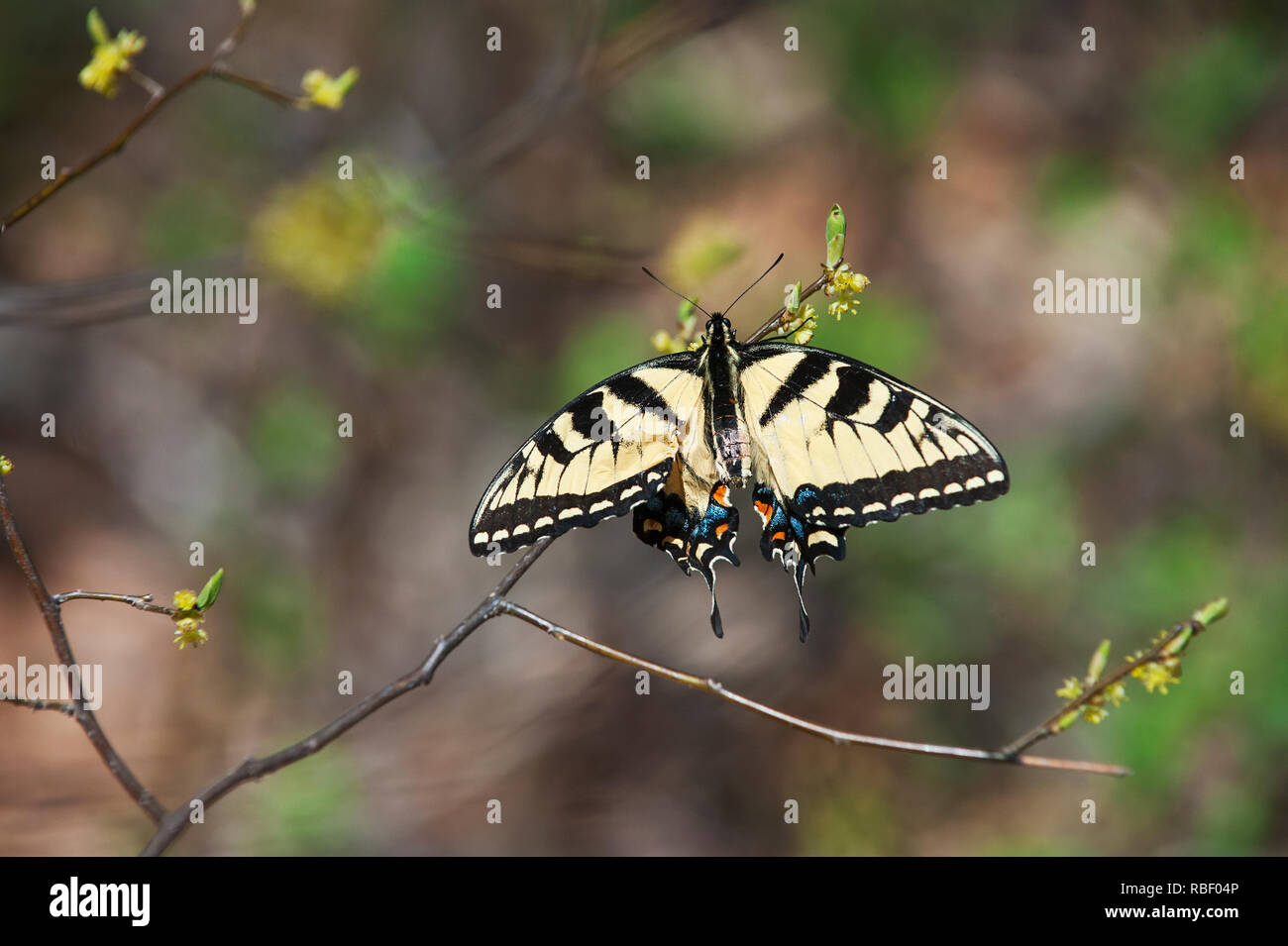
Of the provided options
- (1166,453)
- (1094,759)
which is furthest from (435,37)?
(1094,759)

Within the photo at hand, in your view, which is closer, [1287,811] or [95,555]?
[1287,811]

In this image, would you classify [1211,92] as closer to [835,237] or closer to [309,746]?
[835,237]

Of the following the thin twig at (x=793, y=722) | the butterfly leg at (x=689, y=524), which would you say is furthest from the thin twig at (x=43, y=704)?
the butterfly leg at (x=689, y=524)

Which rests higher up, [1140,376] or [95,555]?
[1140,376]

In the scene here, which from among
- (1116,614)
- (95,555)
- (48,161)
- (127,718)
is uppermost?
(48,161)

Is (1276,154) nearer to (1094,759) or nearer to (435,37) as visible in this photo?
(1094,759)
